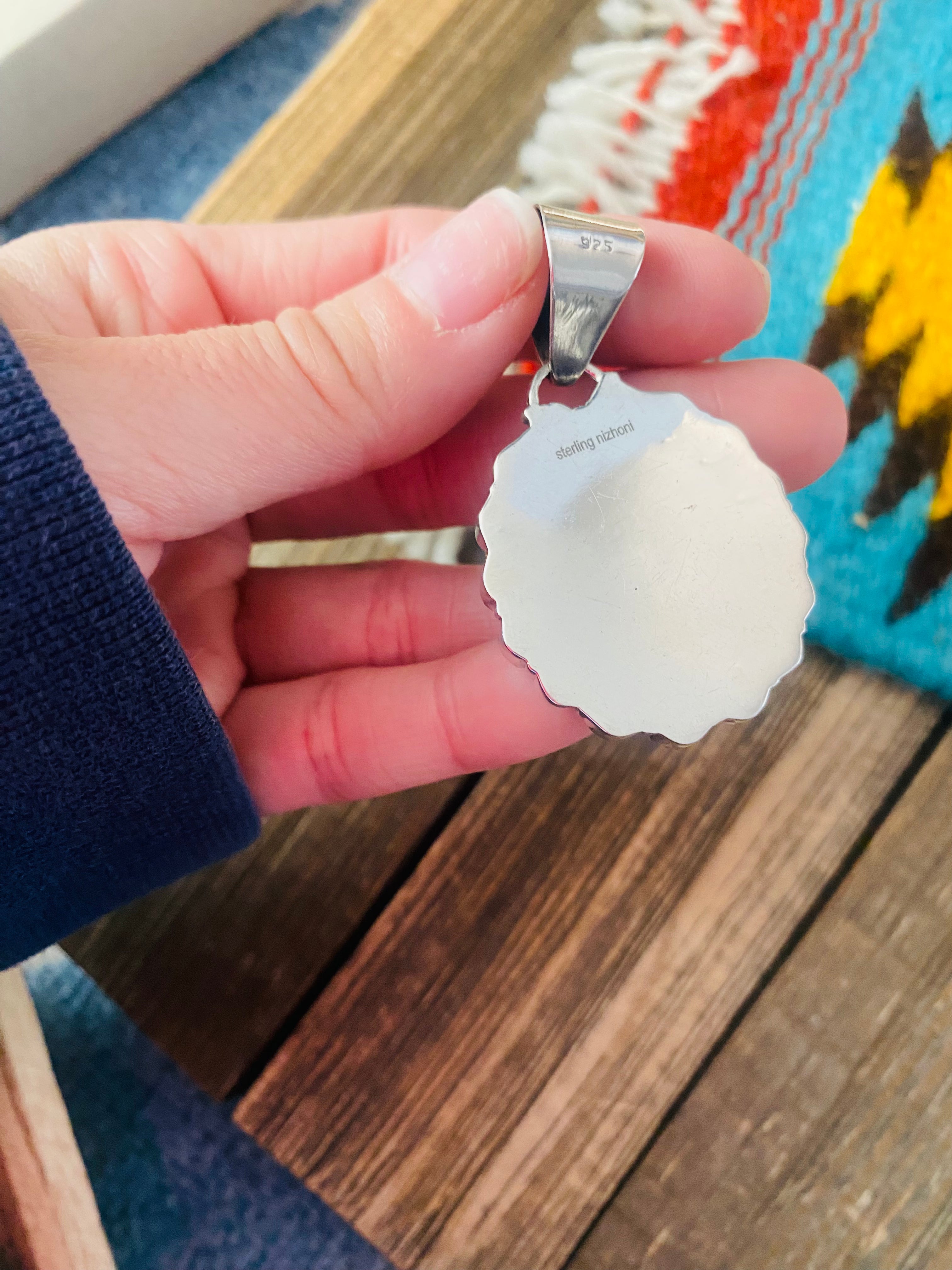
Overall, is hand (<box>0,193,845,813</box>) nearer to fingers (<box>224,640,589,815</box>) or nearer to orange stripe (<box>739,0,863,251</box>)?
fingers (<box>224,640,589,815</box>)

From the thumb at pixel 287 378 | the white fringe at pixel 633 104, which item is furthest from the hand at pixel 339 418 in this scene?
the white fringe at pixel 633 104

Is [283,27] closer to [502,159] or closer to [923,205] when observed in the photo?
[502,159]

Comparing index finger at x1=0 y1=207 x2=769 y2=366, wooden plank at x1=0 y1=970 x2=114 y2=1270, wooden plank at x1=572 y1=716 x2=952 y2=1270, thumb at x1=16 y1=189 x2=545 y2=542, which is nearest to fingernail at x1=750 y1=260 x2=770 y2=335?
index finger at x1=0 y1=207 x2=769 y2=366

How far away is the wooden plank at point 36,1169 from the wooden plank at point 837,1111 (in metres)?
0.21

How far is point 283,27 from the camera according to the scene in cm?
68

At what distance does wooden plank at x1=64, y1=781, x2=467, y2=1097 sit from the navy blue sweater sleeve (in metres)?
0.06

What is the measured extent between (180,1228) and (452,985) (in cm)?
26

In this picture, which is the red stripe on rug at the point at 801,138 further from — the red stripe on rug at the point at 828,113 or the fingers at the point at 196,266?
the fingers at the point at 196,266

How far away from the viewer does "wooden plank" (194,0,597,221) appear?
50 cm

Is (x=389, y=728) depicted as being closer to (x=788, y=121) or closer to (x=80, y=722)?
(x=80, y=722)

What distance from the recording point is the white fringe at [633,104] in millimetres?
467

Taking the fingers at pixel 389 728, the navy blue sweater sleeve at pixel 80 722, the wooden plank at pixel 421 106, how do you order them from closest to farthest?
the navy blue sweater sleeve at pixel 80 722 → the fingers at pixel 389 728 → the wooden plank at pixel 421 106

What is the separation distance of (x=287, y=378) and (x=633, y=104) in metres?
0.28

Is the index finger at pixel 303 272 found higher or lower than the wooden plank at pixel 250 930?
higher
